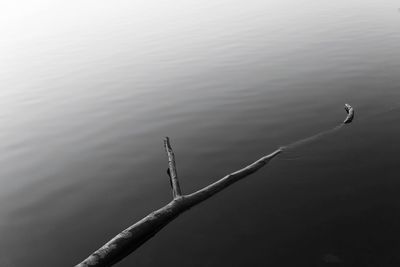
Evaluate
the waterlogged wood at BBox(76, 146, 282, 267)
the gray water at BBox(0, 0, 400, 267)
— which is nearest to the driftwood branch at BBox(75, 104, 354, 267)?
the waterlogged wood at BBox(76, 146, 282, 267)

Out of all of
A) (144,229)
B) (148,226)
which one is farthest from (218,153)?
(144,229)

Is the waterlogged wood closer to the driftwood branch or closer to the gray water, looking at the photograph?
the driftwood branch

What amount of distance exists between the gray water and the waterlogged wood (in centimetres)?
32

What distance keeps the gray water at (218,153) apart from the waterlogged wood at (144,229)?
0.32m

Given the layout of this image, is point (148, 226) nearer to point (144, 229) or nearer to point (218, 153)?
point (144, 229)

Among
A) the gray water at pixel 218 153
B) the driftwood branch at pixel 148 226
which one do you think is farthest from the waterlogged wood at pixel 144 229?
the gray water at pixel 218 153

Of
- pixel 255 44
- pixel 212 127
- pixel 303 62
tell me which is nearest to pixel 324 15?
pixel 255 44

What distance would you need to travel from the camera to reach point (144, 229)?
988 cm

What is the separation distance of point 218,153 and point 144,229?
6127 millimetres

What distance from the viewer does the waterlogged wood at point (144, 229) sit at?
877cm

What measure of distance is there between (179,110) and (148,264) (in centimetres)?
1269

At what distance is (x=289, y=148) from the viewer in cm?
1449

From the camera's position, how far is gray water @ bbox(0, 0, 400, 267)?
992cm

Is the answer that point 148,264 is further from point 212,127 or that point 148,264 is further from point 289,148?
point 212,127
